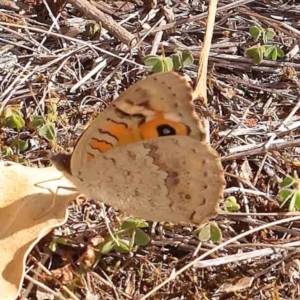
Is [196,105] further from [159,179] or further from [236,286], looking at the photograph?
[236,286]

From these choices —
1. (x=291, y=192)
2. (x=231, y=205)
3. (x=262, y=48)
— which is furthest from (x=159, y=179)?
(x=262, y=48)

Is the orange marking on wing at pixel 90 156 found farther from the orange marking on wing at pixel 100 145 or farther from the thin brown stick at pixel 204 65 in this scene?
the thin brown stick at pixel 204 65

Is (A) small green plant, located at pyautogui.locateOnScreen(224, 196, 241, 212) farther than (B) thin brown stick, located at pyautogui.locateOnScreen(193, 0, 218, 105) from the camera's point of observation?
No

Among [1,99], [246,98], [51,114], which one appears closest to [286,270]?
[246,98]

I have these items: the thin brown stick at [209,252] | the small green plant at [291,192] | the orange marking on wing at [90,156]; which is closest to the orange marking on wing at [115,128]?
the orange marking on wing at [90,156]

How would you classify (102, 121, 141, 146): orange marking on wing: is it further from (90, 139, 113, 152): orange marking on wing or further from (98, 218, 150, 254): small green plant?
(98, 218, 150, 254): small green plant

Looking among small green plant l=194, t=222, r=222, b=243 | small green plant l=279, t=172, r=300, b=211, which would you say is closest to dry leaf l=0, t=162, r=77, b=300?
small green plant l=194, t=222, r=222, b=243
